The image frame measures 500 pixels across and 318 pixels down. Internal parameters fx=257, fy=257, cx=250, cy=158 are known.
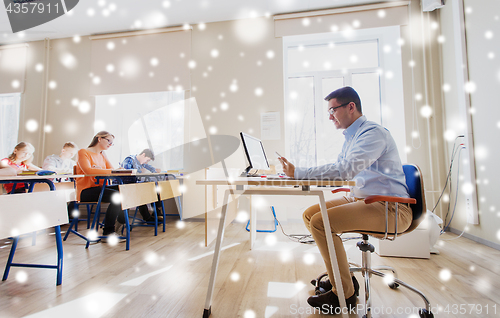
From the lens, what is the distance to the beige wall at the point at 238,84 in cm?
317

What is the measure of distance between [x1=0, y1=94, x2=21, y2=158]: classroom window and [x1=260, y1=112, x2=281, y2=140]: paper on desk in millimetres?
4105

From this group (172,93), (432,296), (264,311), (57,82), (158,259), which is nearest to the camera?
(264,311)

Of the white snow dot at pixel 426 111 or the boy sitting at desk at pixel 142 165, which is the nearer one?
the white snow dot at pixel 426 111

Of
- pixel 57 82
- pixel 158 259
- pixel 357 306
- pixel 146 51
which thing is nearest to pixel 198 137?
pixel 146 51

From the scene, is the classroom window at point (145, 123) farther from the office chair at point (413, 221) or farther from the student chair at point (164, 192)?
the office chair at point (413, 221)

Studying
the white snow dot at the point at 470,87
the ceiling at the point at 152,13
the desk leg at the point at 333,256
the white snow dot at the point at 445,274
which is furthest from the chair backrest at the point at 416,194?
the ceiling at the point at 152,13

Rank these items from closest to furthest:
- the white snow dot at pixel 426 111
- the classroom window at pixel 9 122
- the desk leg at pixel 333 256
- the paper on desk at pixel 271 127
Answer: the desk leg at pixel 333 256 < the white snow dot at pixel 426 111 < the paper on desk at pixel 271 127 < the classroom window at pixel 9 122

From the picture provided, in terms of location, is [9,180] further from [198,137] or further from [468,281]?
[468,281]

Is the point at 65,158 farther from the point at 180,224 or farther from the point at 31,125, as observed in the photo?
the point at 180,224

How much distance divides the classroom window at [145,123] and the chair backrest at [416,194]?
3.13m

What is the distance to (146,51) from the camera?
395 centimetres

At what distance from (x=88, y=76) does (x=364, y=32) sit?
13.9 ft

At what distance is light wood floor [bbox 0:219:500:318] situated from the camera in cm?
129

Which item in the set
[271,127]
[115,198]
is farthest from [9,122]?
[271,127]
